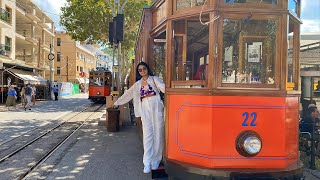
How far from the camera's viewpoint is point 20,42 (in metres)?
33.5

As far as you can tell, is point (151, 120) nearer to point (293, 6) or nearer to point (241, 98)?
point (241, 98)

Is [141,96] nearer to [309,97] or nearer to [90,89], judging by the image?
[309,97]

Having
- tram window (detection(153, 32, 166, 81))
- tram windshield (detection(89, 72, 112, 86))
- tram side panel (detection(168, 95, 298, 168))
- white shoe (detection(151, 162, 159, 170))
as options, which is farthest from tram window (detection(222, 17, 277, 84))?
tram windshield (detection(89, 72, 112, 86))

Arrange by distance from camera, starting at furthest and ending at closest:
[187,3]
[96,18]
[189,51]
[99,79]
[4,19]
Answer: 1. [96,18]
2. [4,19]
3. [99,79]
4. [189,51]
5. [187,3]

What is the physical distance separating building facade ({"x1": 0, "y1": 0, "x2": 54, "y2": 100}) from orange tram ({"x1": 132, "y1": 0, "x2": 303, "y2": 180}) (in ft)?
68.0

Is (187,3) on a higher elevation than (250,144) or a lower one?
higher

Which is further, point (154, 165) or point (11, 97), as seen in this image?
point (11, 97)

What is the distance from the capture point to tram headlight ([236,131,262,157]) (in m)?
3.77

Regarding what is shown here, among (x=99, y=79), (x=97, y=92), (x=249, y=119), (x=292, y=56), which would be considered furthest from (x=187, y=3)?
(x=99, y=79)

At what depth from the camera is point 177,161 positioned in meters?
4.22

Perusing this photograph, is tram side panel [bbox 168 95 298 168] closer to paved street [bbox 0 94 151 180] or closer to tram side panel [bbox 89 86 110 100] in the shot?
paved street [bbox 0 94 151 180]

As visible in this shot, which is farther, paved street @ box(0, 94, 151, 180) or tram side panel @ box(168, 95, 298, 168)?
paved street @ box(0, 94, 151, 180)

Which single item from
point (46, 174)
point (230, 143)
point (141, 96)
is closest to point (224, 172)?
point (230, 143)

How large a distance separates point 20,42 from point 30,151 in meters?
29.4
